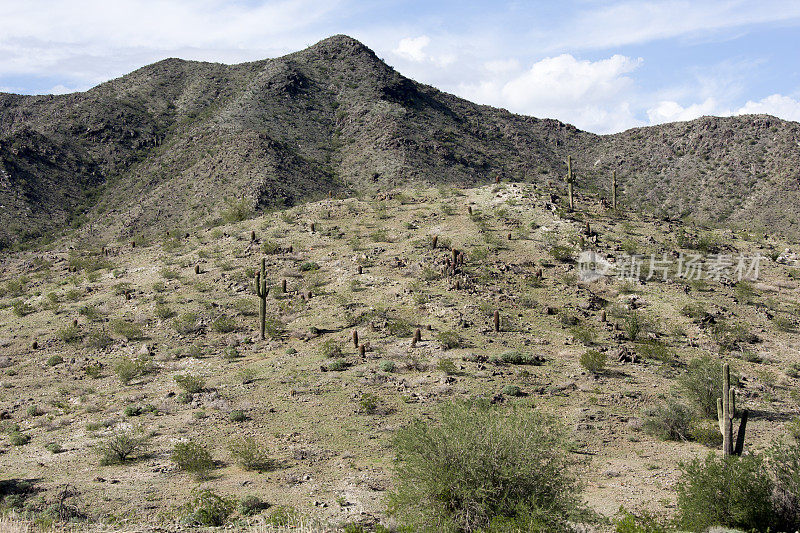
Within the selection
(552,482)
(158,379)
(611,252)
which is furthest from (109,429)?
(611,252)

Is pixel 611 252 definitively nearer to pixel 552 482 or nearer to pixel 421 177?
pixel 552 482

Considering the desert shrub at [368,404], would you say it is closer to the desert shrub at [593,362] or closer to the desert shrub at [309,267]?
the desert shrub at [593,362]

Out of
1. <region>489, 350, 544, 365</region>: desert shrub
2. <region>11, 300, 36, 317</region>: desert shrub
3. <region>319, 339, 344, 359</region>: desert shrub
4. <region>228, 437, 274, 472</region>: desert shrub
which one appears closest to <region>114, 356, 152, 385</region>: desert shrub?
<region>319, 339, 344, 359</region>: desert shrub

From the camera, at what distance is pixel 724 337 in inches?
919

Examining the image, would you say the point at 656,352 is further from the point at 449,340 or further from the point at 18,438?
the point at 18,438

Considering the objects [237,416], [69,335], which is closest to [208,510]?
[237,416]

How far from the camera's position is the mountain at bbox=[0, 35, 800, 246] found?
188 feet

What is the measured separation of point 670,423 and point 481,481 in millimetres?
9317

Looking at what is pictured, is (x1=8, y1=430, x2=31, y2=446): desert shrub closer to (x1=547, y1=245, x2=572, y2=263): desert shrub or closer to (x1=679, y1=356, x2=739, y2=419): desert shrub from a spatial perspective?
(x1=679, y1=356, x2=739, y2=419): desert shrub

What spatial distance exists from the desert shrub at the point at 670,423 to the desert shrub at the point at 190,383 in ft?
50.0

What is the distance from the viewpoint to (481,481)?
9.67 m

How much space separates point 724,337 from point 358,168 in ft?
152

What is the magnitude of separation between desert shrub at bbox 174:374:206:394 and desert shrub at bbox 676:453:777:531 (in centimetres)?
1601

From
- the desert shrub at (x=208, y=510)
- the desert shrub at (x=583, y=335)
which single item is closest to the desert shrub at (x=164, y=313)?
the desert shrub at (x=208, y=510)
